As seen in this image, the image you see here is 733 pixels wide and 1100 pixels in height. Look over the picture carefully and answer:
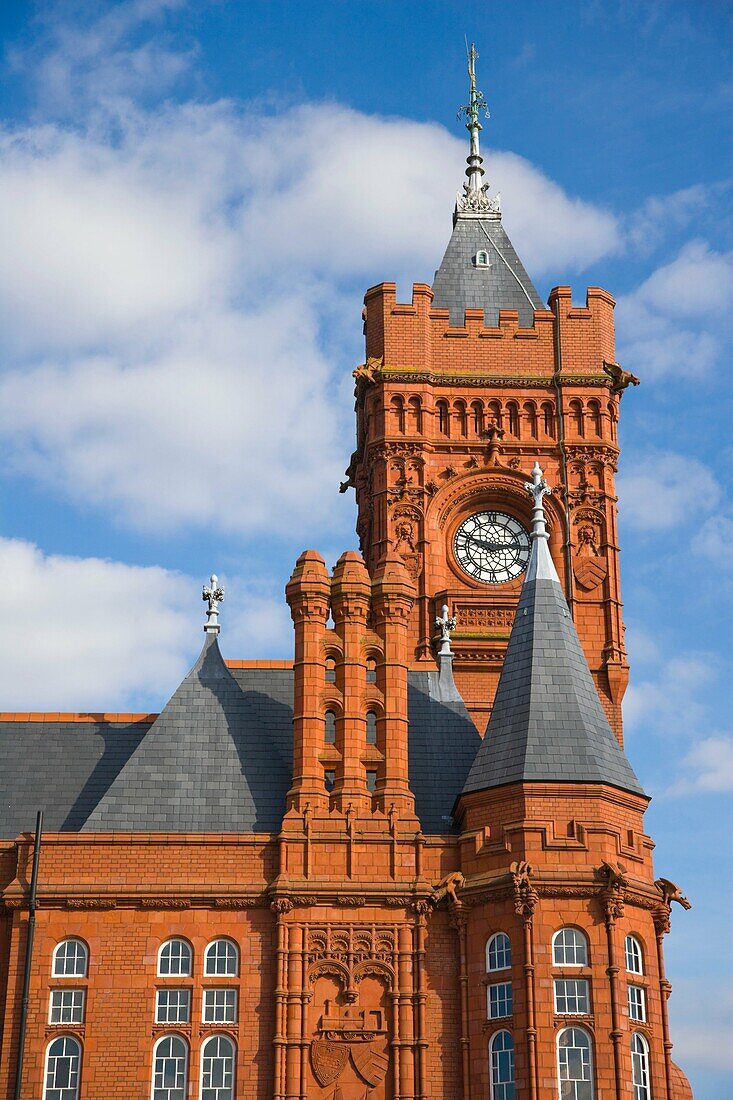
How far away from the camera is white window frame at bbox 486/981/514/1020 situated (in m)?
47.3

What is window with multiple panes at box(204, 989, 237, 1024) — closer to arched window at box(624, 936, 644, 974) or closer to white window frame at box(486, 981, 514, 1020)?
white window frame at box(486, 981, 514, 1020)

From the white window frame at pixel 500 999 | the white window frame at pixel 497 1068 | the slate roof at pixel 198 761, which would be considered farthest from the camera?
the slate roof at pixel 198 761

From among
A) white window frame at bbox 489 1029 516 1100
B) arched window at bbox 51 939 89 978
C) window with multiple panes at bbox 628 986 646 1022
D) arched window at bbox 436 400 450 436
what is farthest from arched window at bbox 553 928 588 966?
arched window at bbox 436 400 450 436

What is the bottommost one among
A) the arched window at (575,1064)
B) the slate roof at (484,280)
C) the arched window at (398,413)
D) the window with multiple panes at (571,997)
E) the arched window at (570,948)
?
the arched window at (575,1064)

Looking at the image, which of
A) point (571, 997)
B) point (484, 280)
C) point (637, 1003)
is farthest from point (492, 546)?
point (571, 997)

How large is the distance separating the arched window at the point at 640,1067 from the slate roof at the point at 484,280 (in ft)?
109

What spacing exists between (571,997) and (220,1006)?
847 cm

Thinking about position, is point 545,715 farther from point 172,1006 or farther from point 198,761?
point 172,1006

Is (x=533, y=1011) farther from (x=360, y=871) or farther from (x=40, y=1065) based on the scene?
(x=40, y=1065)

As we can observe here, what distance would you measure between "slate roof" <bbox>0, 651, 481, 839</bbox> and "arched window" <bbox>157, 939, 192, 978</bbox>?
3119mm

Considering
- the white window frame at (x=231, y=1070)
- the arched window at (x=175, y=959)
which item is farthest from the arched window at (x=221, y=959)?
the white window frame at (x=231, y=1070)

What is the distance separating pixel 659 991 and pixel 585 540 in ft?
77.8

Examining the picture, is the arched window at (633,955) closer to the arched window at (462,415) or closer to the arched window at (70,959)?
the arched window at (70,959)

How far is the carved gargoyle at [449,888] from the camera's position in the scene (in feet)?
160
